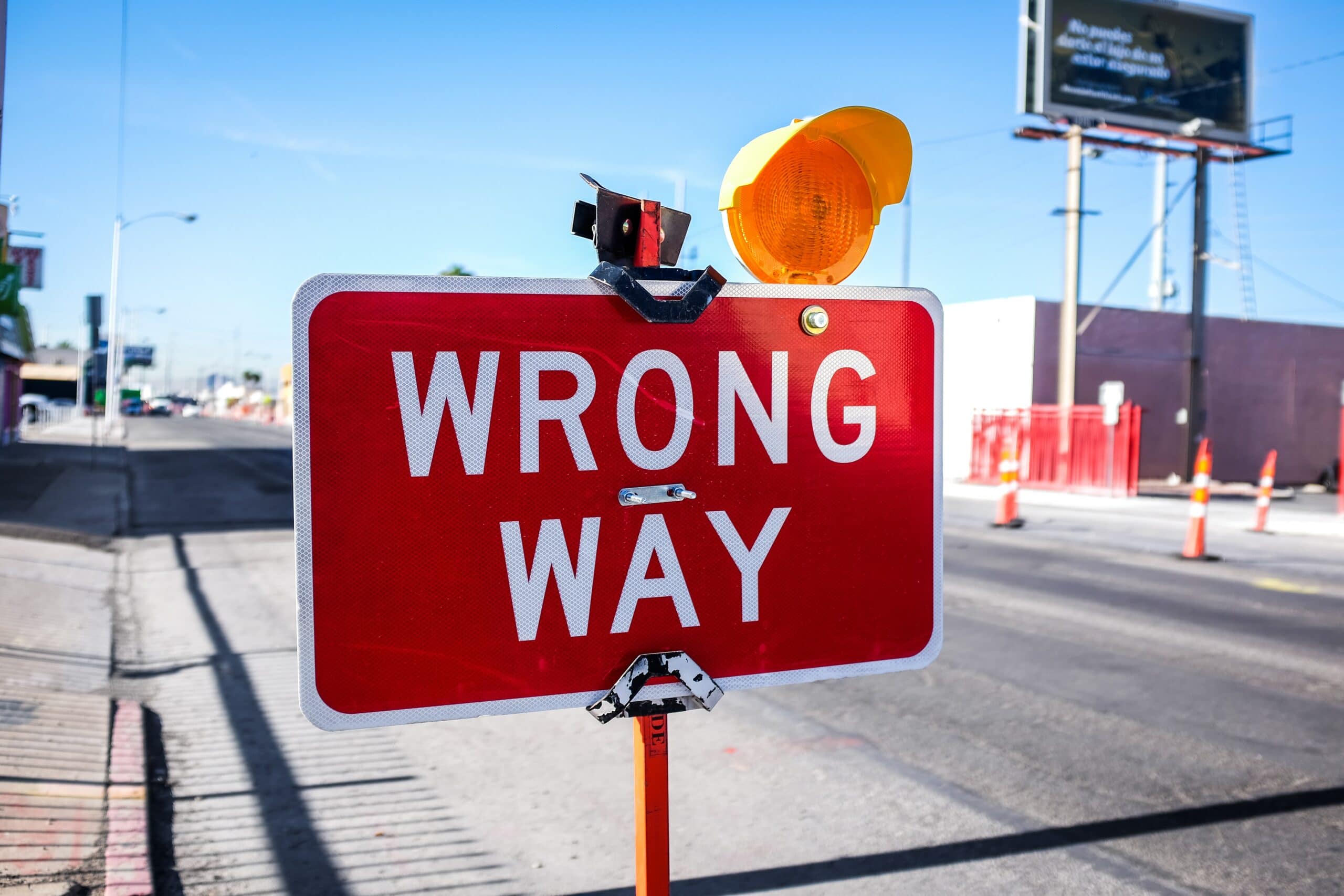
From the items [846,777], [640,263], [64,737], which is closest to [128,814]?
[64,737]

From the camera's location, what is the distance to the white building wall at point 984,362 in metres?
30.2

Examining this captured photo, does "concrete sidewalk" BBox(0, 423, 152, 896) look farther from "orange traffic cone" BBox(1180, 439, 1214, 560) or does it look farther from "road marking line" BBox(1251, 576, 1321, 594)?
"orange traffic cone" BBox(1180, 439, 1214, 560)

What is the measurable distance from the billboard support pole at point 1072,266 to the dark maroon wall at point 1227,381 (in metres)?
2.11

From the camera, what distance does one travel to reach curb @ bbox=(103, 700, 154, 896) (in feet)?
12.2

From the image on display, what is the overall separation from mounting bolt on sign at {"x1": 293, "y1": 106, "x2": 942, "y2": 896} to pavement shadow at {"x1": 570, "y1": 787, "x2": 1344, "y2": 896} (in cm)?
217

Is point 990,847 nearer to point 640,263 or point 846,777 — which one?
point 846,777

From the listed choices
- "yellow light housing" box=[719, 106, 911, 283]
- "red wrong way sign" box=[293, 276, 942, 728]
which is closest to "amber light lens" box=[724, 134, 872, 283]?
"yellow light housing" box=[719, 106, 911, 283]

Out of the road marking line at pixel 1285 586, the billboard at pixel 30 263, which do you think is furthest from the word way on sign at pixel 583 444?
the billboard at pixel 30 263

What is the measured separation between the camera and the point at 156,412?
348 feet

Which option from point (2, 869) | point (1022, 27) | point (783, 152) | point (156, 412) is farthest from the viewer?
point (156, 412)

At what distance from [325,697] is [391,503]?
1.03 ft

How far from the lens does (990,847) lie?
4.10m

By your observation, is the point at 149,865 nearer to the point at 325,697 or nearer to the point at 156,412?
the point at 325,697

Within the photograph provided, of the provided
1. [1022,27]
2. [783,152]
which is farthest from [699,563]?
[1022,27]
